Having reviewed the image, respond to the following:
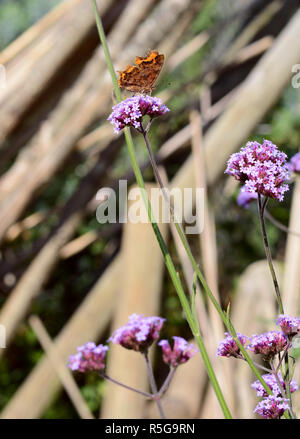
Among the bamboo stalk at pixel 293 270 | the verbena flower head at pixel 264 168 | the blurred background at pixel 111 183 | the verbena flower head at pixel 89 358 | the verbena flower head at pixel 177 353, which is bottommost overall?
the verbena flower head at pixel 177 353

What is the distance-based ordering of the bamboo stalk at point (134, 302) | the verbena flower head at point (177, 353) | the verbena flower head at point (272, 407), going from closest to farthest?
the verbena flower head at point (272, 407) → the verbena flower head at point (177, 353) → the bamboo stalk at point (134, 302)

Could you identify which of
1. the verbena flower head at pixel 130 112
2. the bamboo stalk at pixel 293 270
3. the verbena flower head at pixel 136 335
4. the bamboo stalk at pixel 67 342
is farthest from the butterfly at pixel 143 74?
the bamboo stalk at pixel 67 342

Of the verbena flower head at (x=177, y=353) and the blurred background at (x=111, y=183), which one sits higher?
the blurred background at (x=111, y=183)

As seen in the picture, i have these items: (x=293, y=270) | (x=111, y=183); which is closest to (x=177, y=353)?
(x=293, y=270)

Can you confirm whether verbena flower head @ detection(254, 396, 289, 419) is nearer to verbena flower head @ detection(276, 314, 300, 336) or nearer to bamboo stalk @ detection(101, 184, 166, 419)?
verbena flower head @ detection(276, 314, 300, 336)

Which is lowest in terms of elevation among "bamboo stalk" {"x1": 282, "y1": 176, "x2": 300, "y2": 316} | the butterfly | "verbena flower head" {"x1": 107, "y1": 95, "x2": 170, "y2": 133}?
"verbena flower head" {"x1": 107, "y1": 95, "x2": 170, "y2": 133}

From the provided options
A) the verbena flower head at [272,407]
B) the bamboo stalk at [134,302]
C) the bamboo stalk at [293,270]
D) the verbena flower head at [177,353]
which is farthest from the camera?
the bamboo stalk at [134,302]

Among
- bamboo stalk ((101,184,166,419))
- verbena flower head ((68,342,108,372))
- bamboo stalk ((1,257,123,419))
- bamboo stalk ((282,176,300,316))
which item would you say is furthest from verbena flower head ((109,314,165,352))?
bamboo stalk ((1,257,123,419))

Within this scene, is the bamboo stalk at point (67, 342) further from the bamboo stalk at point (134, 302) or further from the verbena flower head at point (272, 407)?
the verbena flower head at point (272, 407)
